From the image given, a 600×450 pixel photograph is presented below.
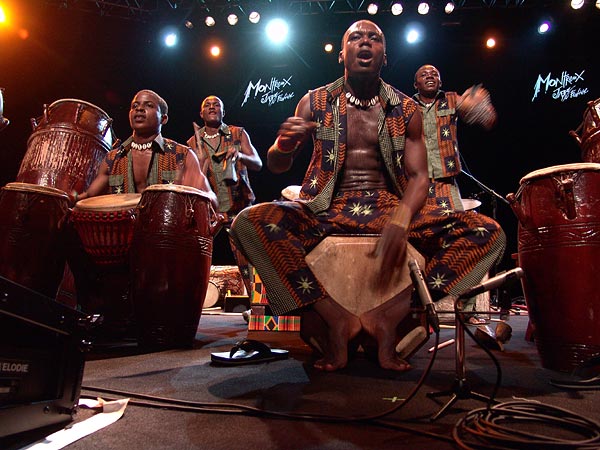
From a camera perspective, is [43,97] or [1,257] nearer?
[1,257]

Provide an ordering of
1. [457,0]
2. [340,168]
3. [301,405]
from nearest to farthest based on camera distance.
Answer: [301,405], [340,168], [457,0]

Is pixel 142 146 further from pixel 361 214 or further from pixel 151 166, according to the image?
pixel 361 214

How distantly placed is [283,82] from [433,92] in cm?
545

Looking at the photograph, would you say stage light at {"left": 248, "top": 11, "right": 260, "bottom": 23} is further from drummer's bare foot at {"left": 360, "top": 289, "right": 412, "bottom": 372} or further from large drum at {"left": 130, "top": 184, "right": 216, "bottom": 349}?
drummer's bare foot at {"left": 360, "top": 289, "right": 412, "bottom": 372}

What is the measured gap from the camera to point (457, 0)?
7.75 m

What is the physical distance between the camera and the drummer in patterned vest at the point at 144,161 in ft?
11.6

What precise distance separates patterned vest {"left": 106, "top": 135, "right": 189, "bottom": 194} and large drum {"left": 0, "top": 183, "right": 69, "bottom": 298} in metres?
0.47

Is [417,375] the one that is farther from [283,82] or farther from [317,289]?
[283,82]

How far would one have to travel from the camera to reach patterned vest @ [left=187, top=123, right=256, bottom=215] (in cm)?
551

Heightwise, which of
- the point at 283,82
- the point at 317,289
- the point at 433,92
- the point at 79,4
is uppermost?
the point at 79,4

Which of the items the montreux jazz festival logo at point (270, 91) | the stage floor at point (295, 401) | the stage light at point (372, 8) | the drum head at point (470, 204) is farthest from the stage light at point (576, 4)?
the stage floor at point (295, 401)

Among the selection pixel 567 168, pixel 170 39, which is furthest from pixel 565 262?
pixel 170 39

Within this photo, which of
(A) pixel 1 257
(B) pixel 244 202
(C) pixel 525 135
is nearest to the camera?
(A) pixel 1 257

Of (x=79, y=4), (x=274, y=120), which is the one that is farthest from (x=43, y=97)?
(x=274, y=120)
